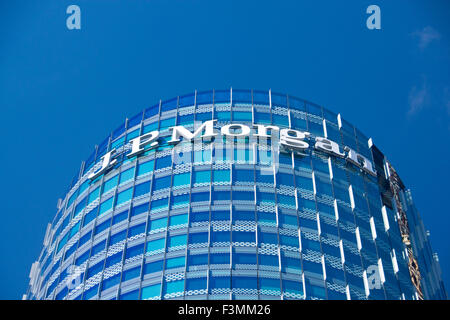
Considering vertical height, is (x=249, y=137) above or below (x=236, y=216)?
above

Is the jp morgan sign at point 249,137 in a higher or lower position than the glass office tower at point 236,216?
higher

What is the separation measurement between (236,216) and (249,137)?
12544 millimetres

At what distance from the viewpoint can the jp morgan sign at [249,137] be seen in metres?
91.6

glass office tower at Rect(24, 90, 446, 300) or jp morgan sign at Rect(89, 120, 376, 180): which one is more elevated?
jp morgan sign at Rect(89, 120, 376, 180)

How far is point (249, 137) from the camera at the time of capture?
91.7m

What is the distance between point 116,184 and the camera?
91562mm

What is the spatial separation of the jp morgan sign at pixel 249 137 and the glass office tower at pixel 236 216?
24 centimetres

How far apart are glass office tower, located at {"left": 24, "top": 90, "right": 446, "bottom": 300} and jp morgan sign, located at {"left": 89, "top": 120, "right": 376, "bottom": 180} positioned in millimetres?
243

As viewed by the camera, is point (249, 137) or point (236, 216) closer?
point (236, 216)

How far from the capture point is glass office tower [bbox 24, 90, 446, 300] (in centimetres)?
7862
